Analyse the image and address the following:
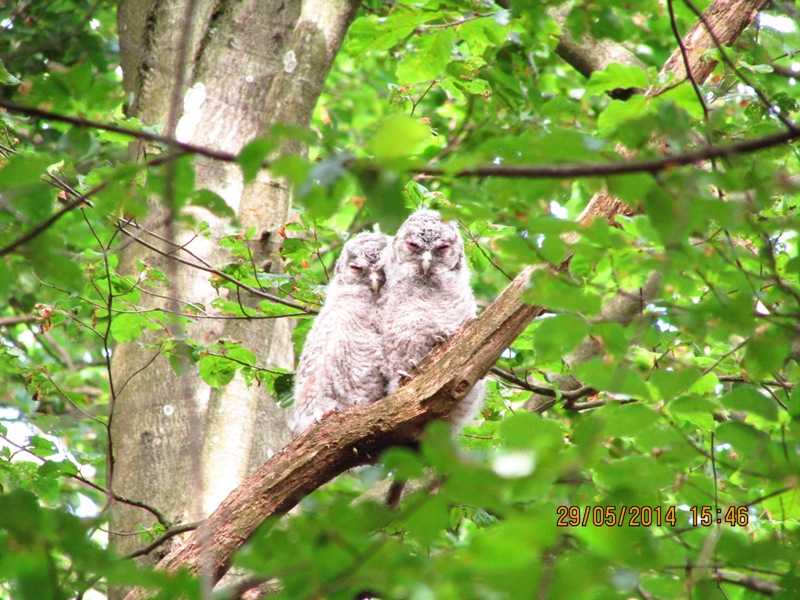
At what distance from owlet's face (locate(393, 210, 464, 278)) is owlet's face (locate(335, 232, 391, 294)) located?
0.39 feet

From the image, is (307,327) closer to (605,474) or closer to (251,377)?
(251,377)

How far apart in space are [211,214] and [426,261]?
113 centimetres

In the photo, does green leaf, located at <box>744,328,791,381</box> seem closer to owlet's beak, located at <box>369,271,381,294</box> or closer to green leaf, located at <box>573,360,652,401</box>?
green leaf, located at <box>573,360,652,401</box>

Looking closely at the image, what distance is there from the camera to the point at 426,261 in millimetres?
4160

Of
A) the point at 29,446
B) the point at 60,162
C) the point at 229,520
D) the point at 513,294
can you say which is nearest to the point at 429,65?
the point at 513,294

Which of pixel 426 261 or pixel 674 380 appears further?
pixel 426 261

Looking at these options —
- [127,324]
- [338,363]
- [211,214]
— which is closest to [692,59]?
[338,363]

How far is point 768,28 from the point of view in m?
3.64

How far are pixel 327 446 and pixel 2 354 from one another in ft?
6.35

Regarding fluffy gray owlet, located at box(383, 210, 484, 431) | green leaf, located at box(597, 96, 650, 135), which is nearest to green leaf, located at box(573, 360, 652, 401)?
green leaf, located at box(597, 96, 650, 135)

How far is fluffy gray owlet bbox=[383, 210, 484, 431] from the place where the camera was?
393 cm

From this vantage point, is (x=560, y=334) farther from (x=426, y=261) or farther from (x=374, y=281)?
(x=374, y=281)

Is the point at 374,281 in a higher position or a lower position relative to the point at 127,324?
higher

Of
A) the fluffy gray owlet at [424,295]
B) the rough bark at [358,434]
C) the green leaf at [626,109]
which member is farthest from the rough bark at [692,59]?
the fluffy gray owlet at [424,295]
